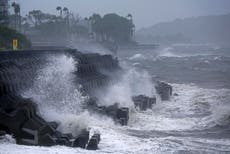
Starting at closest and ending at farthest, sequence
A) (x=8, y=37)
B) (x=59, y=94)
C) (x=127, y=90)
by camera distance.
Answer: (x=59, y=94) → (x=127, y=90) → (x=8, y=37)

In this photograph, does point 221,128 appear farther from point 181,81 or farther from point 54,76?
point 181,81

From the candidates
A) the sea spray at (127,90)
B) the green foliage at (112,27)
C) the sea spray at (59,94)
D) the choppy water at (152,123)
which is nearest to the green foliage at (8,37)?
the sea spray at (127,90)

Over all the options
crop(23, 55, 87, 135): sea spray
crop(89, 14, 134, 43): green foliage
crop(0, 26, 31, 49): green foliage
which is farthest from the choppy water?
crop(89, 14, 134, 43): green foliage

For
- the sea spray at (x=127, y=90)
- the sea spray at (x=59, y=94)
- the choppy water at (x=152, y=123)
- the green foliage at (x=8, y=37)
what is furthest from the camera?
the green foliage at (x=8, y=37)

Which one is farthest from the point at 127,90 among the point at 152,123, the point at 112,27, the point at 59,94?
the point at 112,27

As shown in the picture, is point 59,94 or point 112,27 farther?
point 112,27

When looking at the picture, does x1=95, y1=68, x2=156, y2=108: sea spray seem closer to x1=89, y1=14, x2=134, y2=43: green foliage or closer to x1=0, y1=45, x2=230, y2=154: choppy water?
x1=0, y1=45, x2=230, y2=154: choppy water

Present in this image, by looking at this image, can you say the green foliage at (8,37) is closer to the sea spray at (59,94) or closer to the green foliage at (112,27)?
the sea spray at (59,94)

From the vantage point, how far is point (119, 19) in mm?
106812

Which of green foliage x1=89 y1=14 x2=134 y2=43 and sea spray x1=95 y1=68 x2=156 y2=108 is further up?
green foliage x1=89 y1=14 x2=134 y2=43

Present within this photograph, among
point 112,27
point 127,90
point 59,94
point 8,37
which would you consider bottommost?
point 127,90

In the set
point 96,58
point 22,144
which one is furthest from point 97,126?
point 96,58

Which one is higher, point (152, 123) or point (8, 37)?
point (8, 37)

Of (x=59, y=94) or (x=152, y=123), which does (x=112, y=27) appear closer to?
(x=59, y=94)
